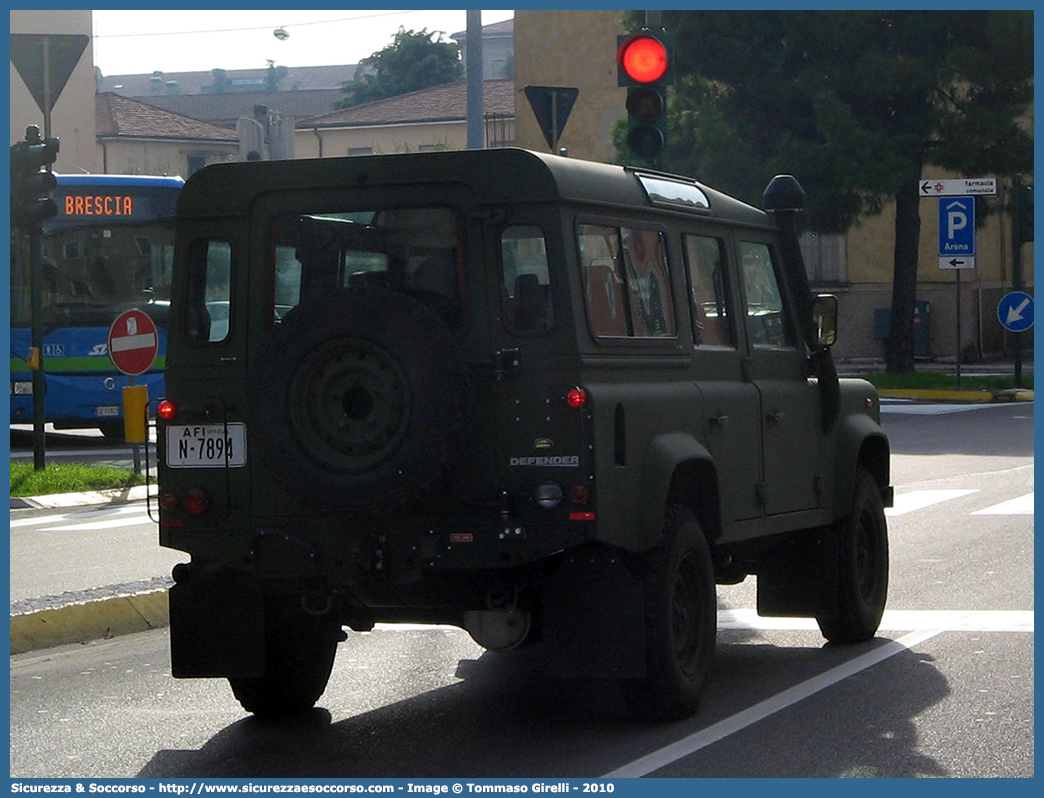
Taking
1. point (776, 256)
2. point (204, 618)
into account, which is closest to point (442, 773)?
point (204, 618)

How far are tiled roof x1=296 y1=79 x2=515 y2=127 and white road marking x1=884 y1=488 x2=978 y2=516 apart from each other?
49.6m

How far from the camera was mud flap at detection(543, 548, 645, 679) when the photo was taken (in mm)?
7000

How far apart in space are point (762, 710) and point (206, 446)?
95.4 inches

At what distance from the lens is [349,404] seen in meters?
6.95

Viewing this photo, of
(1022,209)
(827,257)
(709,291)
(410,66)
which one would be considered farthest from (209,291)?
(410,66)

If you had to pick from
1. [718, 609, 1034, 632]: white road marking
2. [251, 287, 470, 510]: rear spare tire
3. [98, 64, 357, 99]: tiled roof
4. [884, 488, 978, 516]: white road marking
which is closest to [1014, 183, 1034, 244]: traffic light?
[884, 488, 978, 516]: white road marking

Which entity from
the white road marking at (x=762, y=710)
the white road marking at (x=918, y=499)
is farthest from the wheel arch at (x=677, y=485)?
the white road marking at (x=918, y=499)

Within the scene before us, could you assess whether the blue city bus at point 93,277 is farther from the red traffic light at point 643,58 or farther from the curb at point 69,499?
the red traffic light at point 643,58

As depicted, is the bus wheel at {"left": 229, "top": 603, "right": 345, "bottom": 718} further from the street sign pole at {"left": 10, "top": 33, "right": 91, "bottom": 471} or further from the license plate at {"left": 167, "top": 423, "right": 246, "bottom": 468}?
the street sign pole at {"left": 10, "top": 33, "right": 91, "bottom": 471}

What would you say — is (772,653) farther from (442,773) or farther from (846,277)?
(846,277)

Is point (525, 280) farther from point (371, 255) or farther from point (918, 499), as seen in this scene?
point (918, 499)

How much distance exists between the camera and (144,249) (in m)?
24.2

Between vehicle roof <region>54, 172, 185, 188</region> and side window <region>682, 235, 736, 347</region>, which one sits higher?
vehicle roof <region>54, 172, 185, 188</region>

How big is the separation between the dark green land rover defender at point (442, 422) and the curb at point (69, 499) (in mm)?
10534
